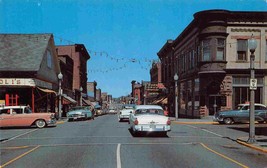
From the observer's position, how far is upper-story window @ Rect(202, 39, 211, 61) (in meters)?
38.2

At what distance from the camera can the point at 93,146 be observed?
1499cm

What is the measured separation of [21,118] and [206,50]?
2072cm

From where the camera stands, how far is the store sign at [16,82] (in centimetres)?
3475

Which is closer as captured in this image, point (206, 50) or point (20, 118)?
point (20, 118)

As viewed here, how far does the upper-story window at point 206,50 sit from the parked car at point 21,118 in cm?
1856

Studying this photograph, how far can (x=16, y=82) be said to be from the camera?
35.1m

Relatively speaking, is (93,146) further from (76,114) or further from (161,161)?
(76,114)

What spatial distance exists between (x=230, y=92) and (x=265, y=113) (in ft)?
25.5

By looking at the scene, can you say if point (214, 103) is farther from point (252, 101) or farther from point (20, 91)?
point (252, 101)

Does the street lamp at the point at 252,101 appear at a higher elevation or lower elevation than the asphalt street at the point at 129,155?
higher

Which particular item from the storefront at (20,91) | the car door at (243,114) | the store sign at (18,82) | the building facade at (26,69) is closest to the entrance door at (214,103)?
the car door at (243,114)

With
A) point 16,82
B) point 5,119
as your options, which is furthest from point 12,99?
point 5,119

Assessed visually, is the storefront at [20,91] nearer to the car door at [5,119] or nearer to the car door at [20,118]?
the car door at [20,118]

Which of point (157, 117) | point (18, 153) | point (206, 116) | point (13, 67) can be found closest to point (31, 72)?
point (13, 67)
